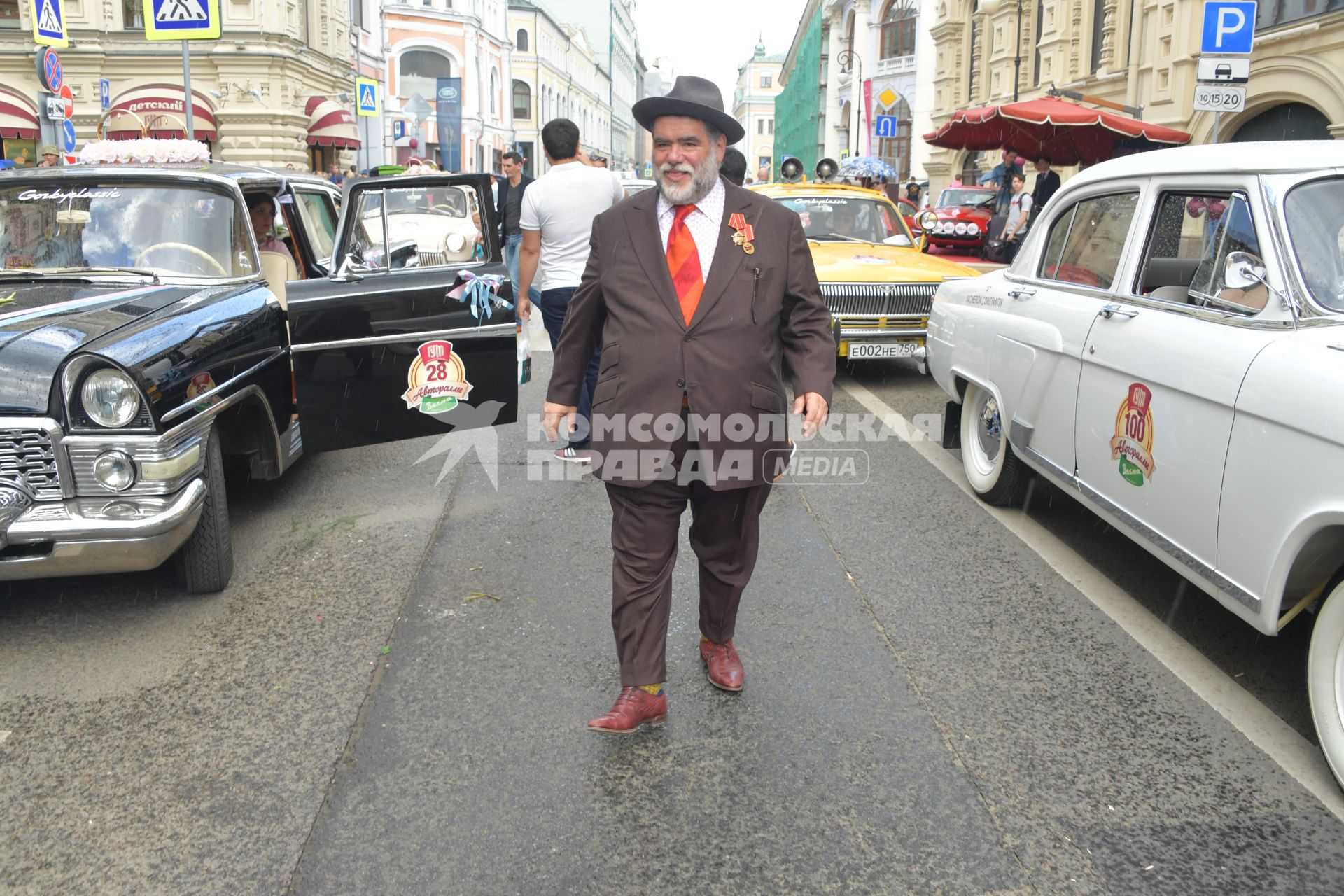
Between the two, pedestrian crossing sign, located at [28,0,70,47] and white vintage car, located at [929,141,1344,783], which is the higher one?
pedestrian crossing sign, located at [28,0,70,47]

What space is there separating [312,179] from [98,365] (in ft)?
10.9

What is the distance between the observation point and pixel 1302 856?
2.70 meters

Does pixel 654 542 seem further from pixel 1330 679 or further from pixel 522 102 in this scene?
pixel 522 102

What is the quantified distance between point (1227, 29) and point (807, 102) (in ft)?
190

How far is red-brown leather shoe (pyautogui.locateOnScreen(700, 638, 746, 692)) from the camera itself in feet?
11.8

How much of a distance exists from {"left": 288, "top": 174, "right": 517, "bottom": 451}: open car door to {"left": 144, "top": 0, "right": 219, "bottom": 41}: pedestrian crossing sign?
6374 millimetres

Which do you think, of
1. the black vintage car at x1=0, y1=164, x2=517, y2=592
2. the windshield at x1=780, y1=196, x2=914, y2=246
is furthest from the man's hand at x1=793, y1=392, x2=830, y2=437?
the windshield at x1=780, y1=196, x2=914, y2=246

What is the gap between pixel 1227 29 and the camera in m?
9.45

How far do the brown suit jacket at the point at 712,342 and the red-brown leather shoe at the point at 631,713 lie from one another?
663mm

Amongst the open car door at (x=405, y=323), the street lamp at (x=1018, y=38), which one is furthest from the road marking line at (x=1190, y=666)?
the street lamp at (x=1018, y=38)

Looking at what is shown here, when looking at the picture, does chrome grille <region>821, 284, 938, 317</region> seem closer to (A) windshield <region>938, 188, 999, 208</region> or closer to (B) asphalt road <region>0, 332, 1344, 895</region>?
(B) asphalt road <region>0, 332, 1344, 895</region>

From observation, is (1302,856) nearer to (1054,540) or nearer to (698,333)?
(698,333)

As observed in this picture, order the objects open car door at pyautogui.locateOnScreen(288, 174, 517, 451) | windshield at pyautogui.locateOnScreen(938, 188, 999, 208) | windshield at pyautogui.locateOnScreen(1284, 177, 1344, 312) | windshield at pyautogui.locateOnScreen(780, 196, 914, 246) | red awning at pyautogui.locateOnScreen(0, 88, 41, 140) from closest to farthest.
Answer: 1. windshield at pyautogui.locateOnScreen(1284, 177, 1344, 312)
2. open car door at pyautogui.locateOnScreen(288, 174, 517, 451)
3. windshield at pyautogui.locateOnScreen(780, 196, 914, 246)
4. windshield at pyautogui.locateOnScreen(938, 188, 999, 208)
5. red awning at pyautogui.locateOnScreen(0, 88, 41, 140)

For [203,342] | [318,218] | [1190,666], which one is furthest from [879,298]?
[203,342]
